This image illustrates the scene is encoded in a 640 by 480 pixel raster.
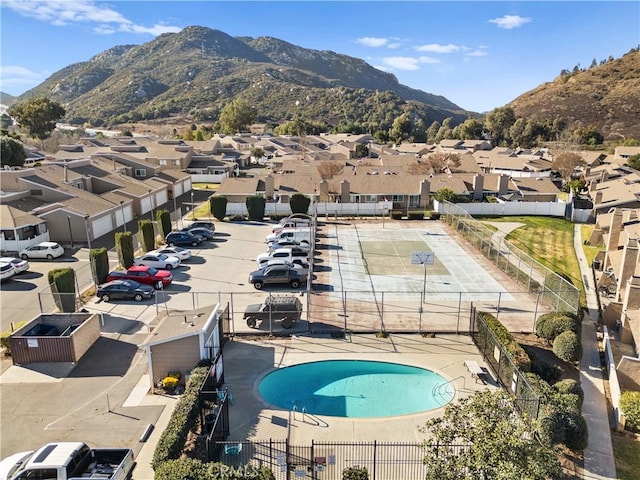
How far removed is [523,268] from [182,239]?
27.8 meters

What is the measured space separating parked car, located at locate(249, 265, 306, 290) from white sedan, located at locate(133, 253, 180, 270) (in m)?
6.98

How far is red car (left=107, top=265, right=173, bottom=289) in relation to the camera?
2806 cm

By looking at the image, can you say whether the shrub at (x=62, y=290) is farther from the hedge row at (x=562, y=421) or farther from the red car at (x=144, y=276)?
the hedge row at (x=562, y=421)

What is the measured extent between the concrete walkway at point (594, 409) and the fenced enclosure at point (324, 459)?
516 centimetres

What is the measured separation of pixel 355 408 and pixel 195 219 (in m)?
36.0

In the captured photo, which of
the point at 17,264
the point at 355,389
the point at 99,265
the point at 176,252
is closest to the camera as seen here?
the point at 355,389

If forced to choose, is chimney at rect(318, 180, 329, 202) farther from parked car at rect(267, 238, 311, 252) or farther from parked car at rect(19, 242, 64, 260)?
parked car at rect(19, 242, 64, 260)

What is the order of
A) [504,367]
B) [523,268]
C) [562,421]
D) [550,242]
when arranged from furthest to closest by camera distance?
[550,242], [523,268], [504,367], [562,421]

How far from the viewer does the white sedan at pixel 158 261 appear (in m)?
31.4

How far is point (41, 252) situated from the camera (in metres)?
33.7

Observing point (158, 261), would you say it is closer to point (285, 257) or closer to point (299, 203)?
point (285, 257)

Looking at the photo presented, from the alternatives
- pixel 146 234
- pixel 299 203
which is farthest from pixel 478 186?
pixel 146 234

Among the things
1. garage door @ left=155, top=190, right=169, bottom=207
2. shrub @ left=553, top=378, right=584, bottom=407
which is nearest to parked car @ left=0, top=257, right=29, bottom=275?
garage door @ left=155, top=190, right=169, bottom=207

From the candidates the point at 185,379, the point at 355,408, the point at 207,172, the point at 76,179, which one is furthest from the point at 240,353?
the point at 207,172
